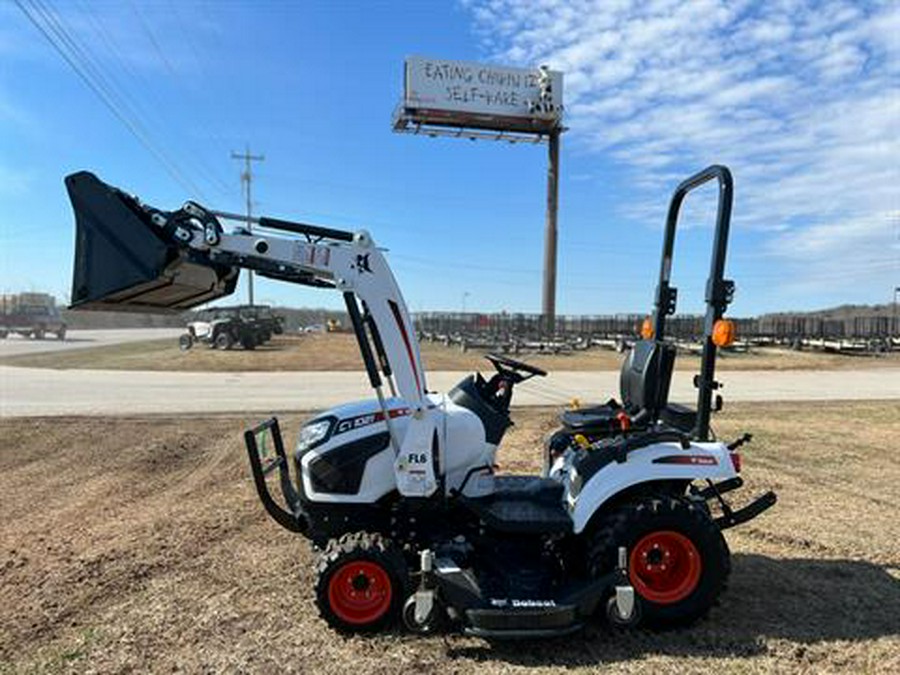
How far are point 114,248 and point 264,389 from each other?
1365cm

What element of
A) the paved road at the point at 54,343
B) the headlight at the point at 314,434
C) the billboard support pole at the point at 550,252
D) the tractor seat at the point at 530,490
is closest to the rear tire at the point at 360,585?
the headlight at the point at 314,434

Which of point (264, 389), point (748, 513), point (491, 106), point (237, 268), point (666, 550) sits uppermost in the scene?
point (491, 106)

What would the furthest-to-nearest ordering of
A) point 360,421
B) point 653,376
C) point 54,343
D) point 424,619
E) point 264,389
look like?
point 54,343 < point 264,389 < point 653,376 < point 360,421 < point 424,619

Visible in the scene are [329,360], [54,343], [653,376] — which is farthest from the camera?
[54,343]

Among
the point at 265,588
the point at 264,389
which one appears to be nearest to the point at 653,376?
the point at 265,588

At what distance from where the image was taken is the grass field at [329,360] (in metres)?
24.5

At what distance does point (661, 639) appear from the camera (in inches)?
165

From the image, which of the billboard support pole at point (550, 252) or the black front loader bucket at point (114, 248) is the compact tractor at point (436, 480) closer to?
the black front loader bucket at point (114, 248)

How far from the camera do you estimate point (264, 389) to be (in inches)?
685

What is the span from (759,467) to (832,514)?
204 centimetres

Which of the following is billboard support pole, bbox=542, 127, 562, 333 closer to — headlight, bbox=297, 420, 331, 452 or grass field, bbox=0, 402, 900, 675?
grass field, bbox=0, 402, 900, 675

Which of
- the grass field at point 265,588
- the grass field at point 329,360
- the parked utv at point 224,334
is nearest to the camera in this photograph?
the grass field at point 265,588

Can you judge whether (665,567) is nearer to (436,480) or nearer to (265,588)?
(436,480)

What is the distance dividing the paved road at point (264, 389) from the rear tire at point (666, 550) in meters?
10.3
